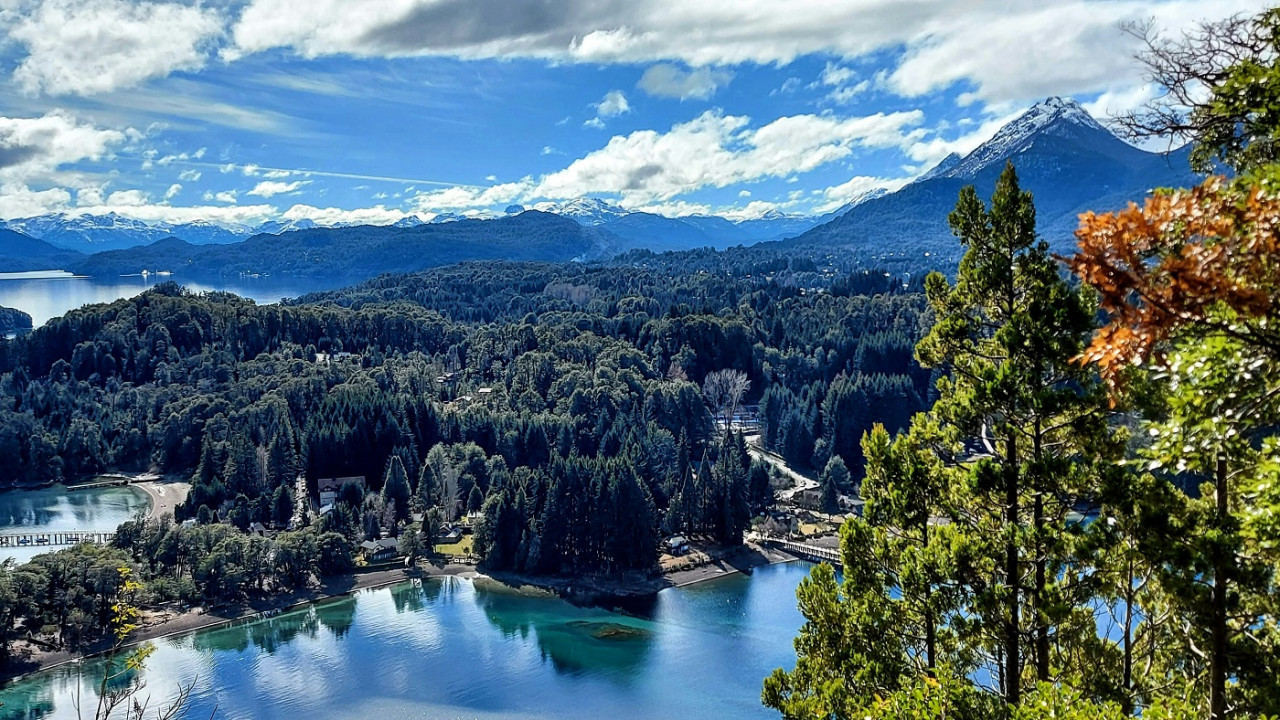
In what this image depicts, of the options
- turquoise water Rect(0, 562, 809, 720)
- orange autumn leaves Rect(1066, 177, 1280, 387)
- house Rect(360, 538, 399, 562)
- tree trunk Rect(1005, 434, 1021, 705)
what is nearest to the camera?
orange autumn leaves Rect(1066, 177, 1280, 387)

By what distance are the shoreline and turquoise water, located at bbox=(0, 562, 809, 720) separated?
63cm

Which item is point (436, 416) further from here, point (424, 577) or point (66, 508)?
point (66, 508)

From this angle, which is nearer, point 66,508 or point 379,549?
point 379,549

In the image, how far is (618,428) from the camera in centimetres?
5491

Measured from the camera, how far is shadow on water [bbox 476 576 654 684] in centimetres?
2908

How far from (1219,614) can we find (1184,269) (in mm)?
3509

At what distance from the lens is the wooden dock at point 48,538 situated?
42.2 meters

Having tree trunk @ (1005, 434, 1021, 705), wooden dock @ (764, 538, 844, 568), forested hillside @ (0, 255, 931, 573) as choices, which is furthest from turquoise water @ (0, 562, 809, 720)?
tree trunk @ (1005, 434, 1021, 705)

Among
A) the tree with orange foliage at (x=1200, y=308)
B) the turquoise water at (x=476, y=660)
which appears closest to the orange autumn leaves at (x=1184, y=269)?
the tree with orange foliage at (x=1200, y=308)

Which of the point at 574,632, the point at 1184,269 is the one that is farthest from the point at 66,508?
the point at 1184,269

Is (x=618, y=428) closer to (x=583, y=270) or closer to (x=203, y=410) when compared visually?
(x=203, y=410)

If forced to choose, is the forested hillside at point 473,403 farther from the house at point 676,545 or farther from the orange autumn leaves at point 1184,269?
the orange autumn leaves at point 1184,269

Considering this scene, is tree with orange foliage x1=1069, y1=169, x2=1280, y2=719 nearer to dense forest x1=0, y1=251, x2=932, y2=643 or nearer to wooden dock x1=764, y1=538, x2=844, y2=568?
dense forest x1=0, y1=251, x2=932, y2=643

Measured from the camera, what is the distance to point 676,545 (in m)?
40.2
